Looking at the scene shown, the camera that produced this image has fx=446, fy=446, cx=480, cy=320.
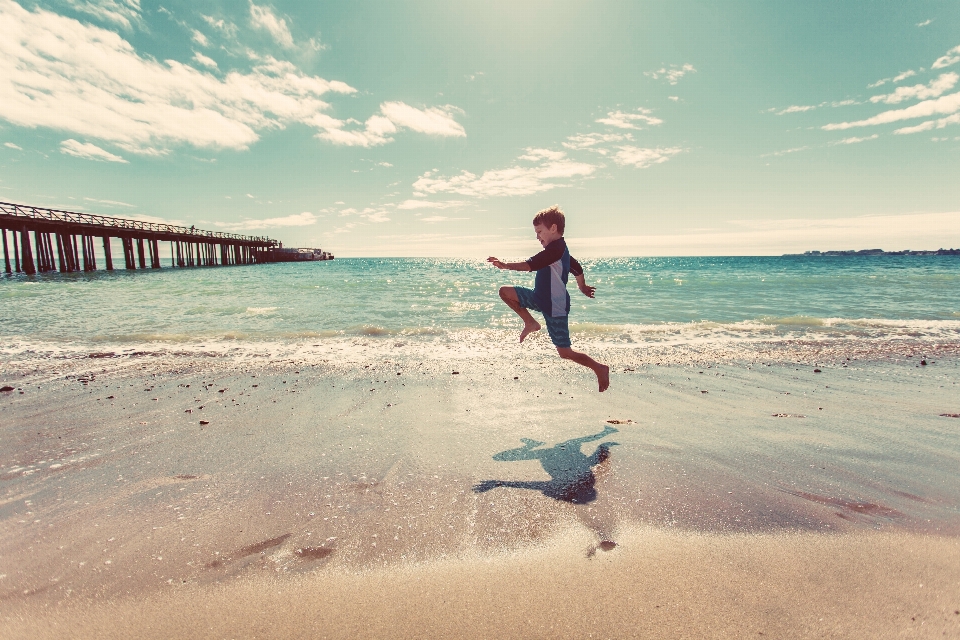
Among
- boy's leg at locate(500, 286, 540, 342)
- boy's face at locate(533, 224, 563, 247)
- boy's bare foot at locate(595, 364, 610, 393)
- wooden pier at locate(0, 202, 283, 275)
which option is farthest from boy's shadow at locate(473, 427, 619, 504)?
wooden pier at locate(0, 202, 283, 275)

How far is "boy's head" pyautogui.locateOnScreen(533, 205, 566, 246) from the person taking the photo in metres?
4.36

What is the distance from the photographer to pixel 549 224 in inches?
171

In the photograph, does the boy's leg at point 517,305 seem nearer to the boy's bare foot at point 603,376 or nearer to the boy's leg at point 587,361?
the boy's leg at point 587,361

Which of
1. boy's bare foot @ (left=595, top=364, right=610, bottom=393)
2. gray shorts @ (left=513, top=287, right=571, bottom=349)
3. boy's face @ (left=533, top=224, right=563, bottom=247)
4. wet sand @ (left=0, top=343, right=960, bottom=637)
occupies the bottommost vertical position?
wet sand @ (left=0, top=343, right=960, bottom=637)

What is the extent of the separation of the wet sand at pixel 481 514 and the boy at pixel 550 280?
0.95 m

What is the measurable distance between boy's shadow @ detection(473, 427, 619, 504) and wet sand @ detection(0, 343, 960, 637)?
1.0 inches

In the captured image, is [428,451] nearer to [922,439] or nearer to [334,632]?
[334,632]

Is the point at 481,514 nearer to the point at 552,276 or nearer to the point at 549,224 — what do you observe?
the point at 552,276

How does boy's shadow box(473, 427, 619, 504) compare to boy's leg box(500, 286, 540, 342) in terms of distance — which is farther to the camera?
boy's leg box(500, 286, 540, 342)

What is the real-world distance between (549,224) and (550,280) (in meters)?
0.56

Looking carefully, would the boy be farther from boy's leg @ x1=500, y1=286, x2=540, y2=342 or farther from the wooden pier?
the wooden pier

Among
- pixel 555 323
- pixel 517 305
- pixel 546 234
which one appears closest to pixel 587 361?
pixel 555 323

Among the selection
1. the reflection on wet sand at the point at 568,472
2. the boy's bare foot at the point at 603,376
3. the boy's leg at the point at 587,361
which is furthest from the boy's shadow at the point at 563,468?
the boy's bare foot at the point at 603,376

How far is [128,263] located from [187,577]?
62.3 metres
